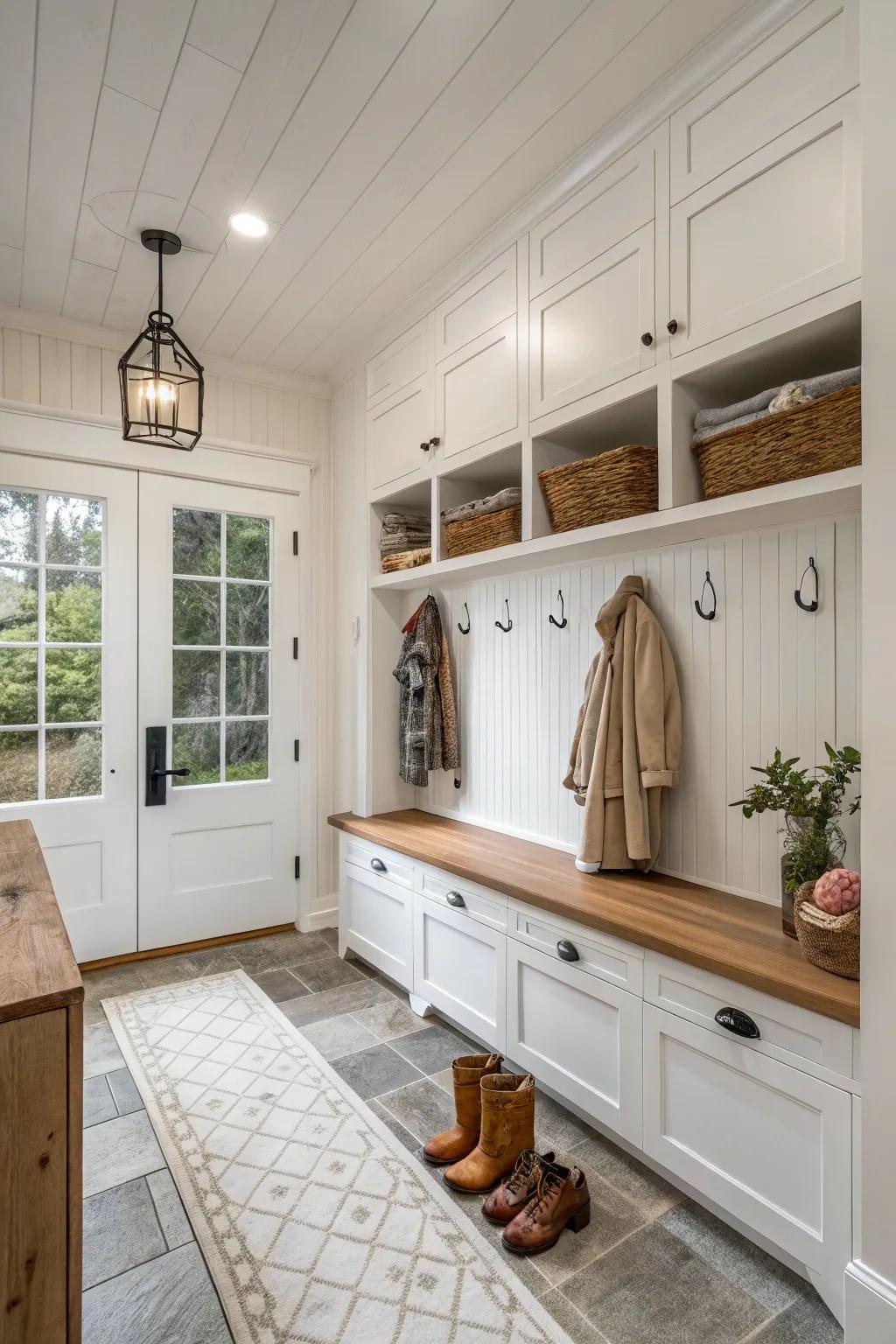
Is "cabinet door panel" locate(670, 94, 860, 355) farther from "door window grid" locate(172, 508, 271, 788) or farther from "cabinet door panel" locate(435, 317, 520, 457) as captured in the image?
"door window grid" locate(172, 508, 271, 788)

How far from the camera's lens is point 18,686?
3.13m

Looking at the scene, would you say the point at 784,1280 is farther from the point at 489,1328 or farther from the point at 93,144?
the point at 93,144

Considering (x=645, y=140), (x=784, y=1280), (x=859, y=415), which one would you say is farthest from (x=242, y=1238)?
(x=645, y=140)

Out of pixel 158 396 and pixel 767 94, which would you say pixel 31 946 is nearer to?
pixel 158 396

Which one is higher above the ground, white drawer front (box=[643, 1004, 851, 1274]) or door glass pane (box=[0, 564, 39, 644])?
door glass pane (box=[0, 564, 39, 644])

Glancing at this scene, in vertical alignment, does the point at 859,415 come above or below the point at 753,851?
above

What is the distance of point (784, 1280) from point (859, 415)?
5.94ft

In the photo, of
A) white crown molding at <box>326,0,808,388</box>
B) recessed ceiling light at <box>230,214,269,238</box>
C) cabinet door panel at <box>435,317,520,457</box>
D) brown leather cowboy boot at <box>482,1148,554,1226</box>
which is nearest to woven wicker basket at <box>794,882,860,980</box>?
brown leather cowboy boot at <box>482,1148,554,1226</box>

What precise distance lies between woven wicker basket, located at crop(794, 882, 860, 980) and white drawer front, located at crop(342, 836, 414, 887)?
153 cm

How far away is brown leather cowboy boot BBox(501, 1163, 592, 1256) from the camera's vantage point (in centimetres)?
165

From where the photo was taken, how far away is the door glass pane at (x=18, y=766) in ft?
10.2

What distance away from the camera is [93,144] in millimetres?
2086

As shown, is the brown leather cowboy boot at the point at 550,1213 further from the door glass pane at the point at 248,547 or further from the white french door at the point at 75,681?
the door glass pane at the point at 248,547

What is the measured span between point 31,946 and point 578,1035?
1.41 metres
